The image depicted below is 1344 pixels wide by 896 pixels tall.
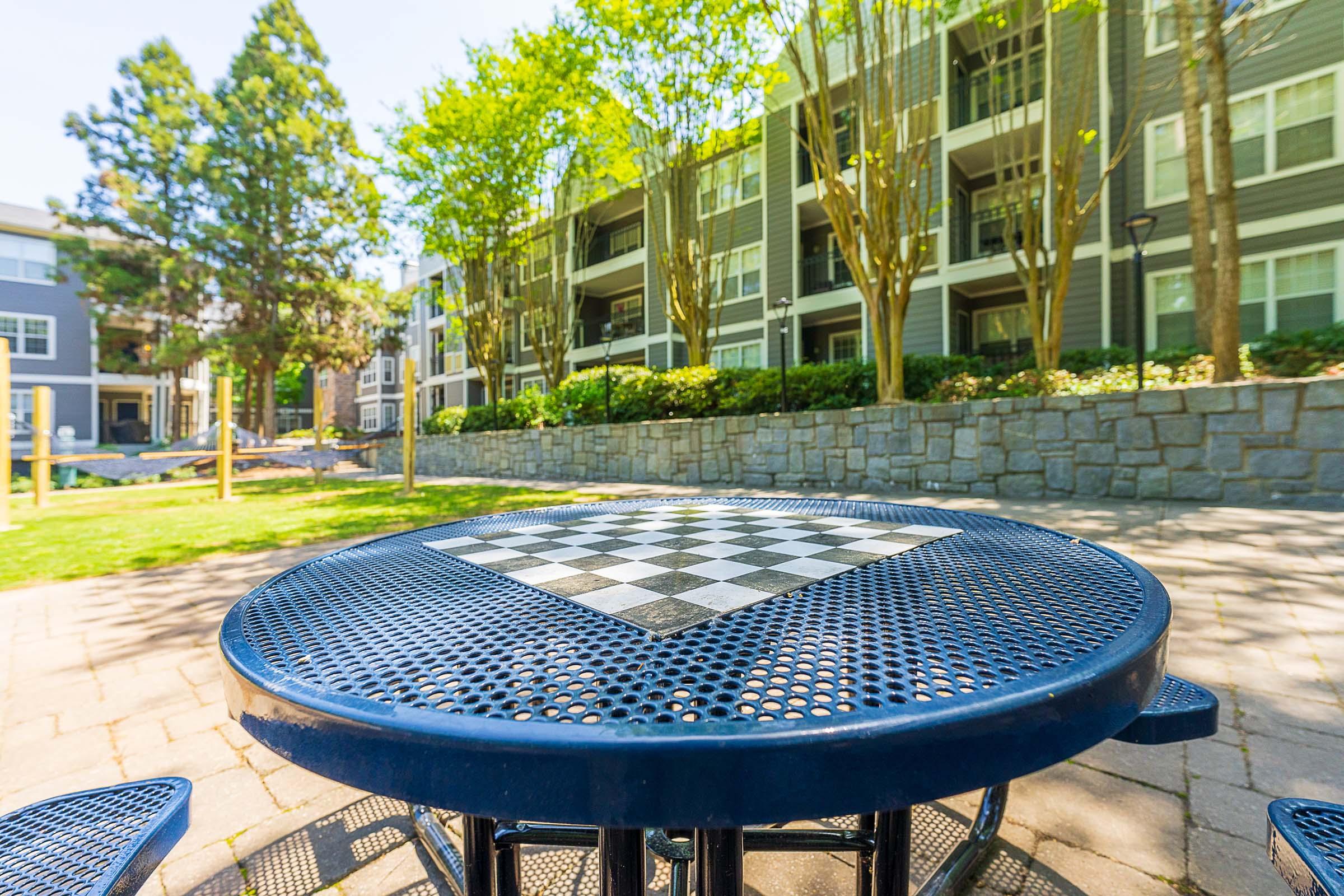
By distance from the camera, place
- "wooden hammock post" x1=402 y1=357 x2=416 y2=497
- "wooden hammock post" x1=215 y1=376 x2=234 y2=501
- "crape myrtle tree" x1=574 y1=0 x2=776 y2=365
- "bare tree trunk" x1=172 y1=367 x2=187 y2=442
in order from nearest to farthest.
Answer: "wooden hammock post" x1=402 y1=357 x2=416 y2=497
"wooden hammock post" x1=215 y1=376 x2=234 y2=501
"crape myrtle tree" x1=574 y1=0 x2=776 y2=365
"bare tree trunk" x1=172 y1=367 x2=187 y2=442

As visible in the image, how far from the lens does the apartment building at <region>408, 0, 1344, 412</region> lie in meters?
8.68

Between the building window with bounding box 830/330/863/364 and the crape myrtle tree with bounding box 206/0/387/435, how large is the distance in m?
13.4

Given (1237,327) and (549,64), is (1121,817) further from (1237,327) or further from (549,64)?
(549,64)

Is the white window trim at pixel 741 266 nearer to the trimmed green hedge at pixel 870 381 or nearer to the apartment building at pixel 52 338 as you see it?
the trimmed green hedge at pixel 870 381

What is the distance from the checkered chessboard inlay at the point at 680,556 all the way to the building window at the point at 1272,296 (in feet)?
35.7

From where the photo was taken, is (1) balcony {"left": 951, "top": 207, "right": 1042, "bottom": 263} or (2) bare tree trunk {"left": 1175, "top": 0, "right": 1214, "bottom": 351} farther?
(1) balcony {"left": 951, "top": 207, "right": 1042, "bottom": 263}

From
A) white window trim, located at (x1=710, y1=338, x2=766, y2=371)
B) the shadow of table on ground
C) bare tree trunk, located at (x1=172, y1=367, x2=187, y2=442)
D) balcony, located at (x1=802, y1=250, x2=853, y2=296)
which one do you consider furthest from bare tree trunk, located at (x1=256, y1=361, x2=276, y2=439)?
the shadow of table on ground

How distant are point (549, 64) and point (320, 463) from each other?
8.37 m

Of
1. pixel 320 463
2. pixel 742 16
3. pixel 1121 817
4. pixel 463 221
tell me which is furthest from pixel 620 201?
pixel 1121 817

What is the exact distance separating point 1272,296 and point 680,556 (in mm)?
12416

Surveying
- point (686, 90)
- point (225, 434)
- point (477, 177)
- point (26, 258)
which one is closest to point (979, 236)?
point (686, 90)

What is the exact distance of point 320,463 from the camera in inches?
401

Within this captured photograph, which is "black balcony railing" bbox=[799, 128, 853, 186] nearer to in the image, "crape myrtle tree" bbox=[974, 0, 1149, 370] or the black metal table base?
"crape myrtle tree" bbox=[974, 0, 1149, 370]

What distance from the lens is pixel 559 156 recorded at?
13117 mm
